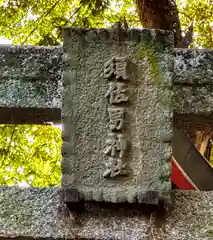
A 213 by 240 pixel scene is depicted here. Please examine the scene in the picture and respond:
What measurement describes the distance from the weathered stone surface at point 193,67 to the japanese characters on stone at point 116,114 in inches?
9.3

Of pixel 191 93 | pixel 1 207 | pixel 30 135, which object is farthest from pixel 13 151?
pixel 191 93

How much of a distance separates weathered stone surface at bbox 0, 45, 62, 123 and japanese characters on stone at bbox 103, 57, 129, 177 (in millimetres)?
226

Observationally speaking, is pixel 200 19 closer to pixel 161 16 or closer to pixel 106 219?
pixel 161 16

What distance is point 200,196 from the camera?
6.25ft

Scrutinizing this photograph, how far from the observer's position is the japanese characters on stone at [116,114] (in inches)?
70.7

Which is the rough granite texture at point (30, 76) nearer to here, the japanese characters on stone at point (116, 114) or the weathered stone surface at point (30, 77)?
the weathered stone surface at point (30, 77)

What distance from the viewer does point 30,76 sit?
76.6 inches

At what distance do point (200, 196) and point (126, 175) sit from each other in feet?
1.11

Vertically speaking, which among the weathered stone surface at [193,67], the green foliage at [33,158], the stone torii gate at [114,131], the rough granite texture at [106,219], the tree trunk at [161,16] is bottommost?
the green foliage at [33,158]

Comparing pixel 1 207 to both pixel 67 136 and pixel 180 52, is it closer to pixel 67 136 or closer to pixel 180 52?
pixel 67 136

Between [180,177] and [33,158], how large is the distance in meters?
2.53

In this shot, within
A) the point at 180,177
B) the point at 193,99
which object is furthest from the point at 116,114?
the point at 180,177

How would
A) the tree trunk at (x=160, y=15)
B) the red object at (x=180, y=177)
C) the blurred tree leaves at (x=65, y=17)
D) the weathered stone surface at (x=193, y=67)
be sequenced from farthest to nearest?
the blurred tree leaves at (x=65, y=17), the tree trunk at (x=160, y=15), the red object at (x=180, y=177), the weathered stone surface at (x=193, y=67)

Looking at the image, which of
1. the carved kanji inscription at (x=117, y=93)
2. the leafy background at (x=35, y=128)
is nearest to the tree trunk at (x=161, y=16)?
the leafy background at (x=35, y=128)
